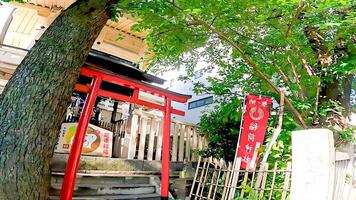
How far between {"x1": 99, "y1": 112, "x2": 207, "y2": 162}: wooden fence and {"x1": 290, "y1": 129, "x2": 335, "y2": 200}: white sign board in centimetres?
554

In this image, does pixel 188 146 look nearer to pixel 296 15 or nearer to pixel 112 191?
pixel 112 191

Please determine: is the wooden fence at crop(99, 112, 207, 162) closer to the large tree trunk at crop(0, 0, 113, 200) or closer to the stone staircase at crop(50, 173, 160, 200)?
the stone staircase at crop(50, 173, 160, 200)

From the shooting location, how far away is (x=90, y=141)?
7539 mm

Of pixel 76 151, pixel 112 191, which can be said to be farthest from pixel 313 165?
pixel 112 191

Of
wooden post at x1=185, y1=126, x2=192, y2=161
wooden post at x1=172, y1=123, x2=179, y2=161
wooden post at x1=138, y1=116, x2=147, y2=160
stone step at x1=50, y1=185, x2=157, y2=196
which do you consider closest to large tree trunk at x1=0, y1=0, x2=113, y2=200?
stone step at x1=50, y1=185, x2=157, y2=196

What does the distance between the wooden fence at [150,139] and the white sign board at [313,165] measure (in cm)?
554

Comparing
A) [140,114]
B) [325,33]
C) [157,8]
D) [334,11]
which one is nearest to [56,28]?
[157,8]

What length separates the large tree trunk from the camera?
388cm

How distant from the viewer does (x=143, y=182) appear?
744 cm

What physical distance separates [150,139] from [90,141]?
1744mm

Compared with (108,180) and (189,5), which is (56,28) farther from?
(108,180)

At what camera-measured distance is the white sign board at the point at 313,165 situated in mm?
2921

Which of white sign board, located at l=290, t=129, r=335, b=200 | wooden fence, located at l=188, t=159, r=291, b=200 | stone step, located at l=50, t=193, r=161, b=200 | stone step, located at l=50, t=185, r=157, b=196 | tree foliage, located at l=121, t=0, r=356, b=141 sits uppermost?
tree foliage, located at l=121, t=0, r=356, b=141

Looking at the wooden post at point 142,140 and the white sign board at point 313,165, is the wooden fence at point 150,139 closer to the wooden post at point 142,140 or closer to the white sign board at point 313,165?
the wooden post at point 142,140
